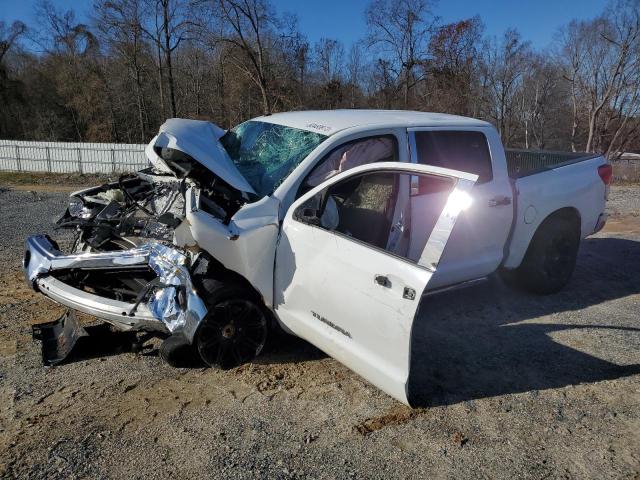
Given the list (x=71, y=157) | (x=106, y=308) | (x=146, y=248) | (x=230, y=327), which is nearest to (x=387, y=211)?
(x=230, y=327)

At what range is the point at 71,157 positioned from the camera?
86.2 feet

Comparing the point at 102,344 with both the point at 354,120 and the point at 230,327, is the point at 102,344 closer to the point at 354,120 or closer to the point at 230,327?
the point at 230,327

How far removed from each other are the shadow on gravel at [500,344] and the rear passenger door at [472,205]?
1.71 feet

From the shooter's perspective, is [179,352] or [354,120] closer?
[179,352]

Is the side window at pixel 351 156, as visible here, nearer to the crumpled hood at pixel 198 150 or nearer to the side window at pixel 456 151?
the side window at pixel 456 151

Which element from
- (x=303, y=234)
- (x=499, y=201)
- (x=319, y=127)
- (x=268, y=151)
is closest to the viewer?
(x=303, y=234)

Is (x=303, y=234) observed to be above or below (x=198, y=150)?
below

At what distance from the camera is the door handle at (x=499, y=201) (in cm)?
464

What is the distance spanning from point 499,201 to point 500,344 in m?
1.29

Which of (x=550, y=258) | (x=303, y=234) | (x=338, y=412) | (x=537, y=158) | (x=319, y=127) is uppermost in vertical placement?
(x=319, y=127)

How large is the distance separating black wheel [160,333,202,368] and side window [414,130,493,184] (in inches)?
96.1

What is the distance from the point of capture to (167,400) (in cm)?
344

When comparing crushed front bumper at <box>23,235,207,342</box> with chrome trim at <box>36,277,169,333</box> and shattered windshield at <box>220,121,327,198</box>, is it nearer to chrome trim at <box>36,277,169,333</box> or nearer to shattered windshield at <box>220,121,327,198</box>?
chrome trim at <box>36,277,169,333</box>

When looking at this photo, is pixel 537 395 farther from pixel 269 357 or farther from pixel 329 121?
pixel 329 121
